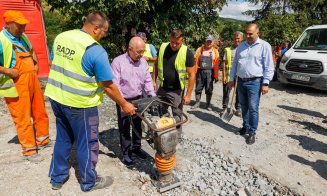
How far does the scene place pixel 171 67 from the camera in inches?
166

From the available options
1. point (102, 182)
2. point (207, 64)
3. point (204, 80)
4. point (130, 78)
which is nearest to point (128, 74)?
point (130, 78)

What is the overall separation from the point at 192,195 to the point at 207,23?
28.4ft

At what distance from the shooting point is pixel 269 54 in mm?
4445

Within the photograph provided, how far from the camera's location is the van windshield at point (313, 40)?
881 centimetres

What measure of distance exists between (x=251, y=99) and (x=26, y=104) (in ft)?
11.9

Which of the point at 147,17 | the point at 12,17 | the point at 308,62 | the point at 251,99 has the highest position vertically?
the point at 147,17

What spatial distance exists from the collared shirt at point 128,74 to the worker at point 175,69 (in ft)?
1.54

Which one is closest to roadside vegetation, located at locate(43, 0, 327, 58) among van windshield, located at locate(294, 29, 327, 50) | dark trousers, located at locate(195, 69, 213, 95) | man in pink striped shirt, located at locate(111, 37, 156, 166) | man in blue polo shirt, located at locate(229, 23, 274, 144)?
dark trousers, located at locate(195, 69, 213, 95)

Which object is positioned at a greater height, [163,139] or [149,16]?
[149,16]

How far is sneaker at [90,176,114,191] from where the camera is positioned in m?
3.34

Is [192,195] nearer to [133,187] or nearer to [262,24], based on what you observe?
[133,187]

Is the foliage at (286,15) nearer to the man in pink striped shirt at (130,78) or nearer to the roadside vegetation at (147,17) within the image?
the roadside vegetation at (147,17)

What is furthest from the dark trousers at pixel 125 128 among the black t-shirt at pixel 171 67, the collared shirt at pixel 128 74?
the black t-shirt at pixel 171 67

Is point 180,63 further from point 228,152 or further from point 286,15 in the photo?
point 286,15
